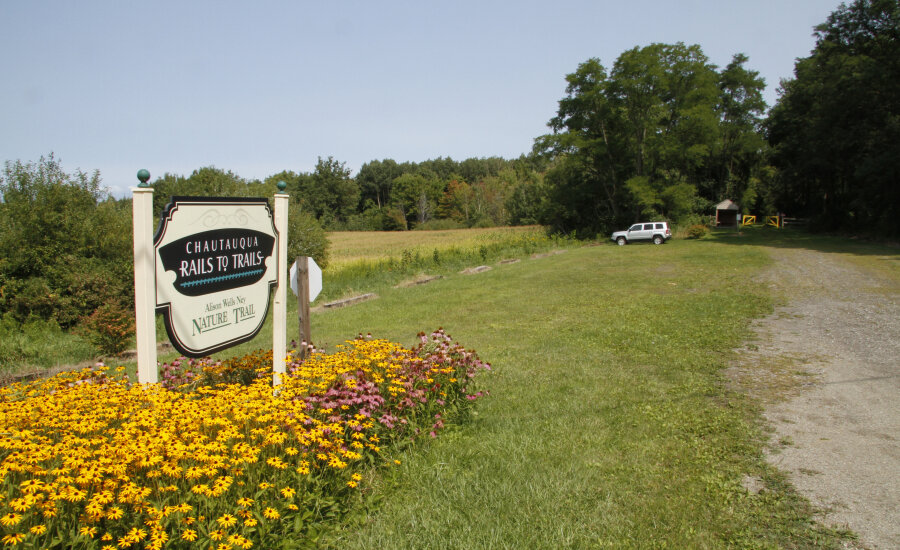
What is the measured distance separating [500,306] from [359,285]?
819 cm

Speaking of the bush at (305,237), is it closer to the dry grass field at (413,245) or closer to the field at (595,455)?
the dry grass field at (413,245)

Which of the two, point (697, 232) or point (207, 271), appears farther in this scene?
point (697, 232)

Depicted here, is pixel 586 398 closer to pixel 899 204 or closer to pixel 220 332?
pixel 220 332

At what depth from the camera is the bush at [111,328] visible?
9.72 meters

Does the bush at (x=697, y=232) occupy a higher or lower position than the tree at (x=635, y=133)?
lower

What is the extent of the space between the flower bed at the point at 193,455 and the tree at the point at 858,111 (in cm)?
2975

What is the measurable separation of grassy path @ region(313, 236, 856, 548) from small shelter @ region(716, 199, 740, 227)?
141ft

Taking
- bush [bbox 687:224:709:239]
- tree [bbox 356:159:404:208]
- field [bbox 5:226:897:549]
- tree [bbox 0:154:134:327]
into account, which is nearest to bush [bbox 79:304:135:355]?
field [bbox 5:226:897:549]

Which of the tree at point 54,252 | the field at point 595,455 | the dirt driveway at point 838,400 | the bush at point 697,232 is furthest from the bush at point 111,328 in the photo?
the bush at point 697,232

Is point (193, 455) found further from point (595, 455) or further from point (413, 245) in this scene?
point (413, 245)

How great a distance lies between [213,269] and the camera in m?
4.25

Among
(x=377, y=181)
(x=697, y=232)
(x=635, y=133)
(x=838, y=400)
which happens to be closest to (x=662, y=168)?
(x=635, y=133)

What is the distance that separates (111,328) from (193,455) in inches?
333

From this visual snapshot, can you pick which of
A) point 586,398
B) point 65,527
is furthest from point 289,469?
point 586,398
